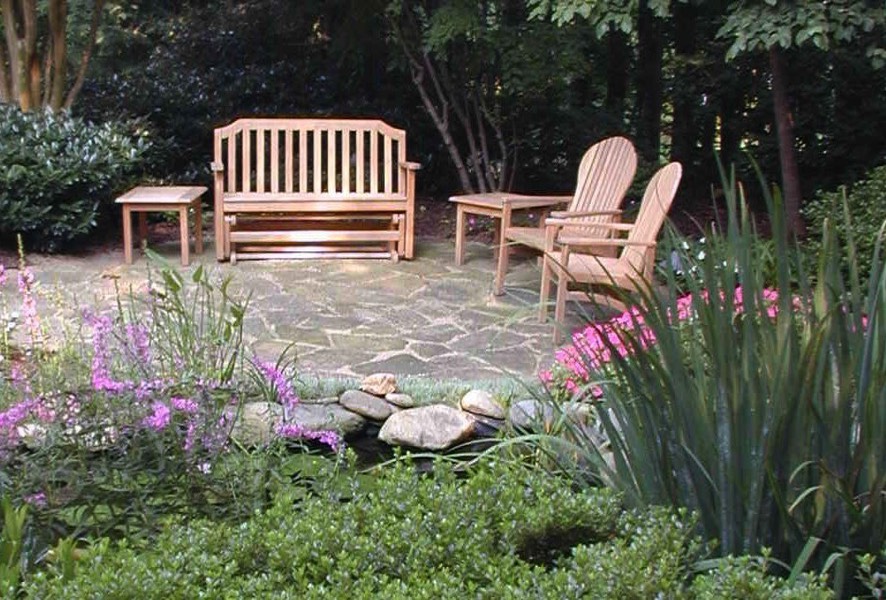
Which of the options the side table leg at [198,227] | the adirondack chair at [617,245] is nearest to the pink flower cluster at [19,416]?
the adirondack chair at [617,245]

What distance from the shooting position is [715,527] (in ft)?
6.36

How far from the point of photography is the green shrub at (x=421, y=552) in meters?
1.61

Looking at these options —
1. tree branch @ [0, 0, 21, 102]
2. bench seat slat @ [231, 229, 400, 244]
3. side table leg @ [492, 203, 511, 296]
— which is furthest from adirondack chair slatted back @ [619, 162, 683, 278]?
tree branch @ [0, 0, 21, 102]

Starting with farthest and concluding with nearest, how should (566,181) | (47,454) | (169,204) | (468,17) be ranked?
1. (566,181)
2. (468,17)
3. (169,204)
4. (47,454)

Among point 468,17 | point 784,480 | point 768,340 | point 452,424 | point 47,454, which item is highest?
point 468,17

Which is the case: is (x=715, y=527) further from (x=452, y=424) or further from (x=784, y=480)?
(x=452, y=424)

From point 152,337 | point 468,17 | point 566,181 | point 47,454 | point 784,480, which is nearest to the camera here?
point 784,480

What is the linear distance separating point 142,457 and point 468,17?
18.1 feet

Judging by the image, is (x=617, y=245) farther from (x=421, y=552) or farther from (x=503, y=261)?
(x=421, y=552)

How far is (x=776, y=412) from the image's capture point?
1.79 meters

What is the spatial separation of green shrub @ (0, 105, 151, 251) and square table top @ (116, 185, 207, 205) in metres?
0.32

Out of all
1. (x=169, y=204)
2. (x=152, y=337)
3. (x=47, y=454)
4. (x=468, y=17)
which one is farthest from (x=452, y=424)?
(x=468, y=17)

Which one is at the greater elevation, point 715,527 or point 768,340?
point 768,340

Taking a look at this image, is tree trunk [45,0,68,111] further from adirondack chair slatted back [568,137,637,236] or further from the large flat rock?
the large flat rock
